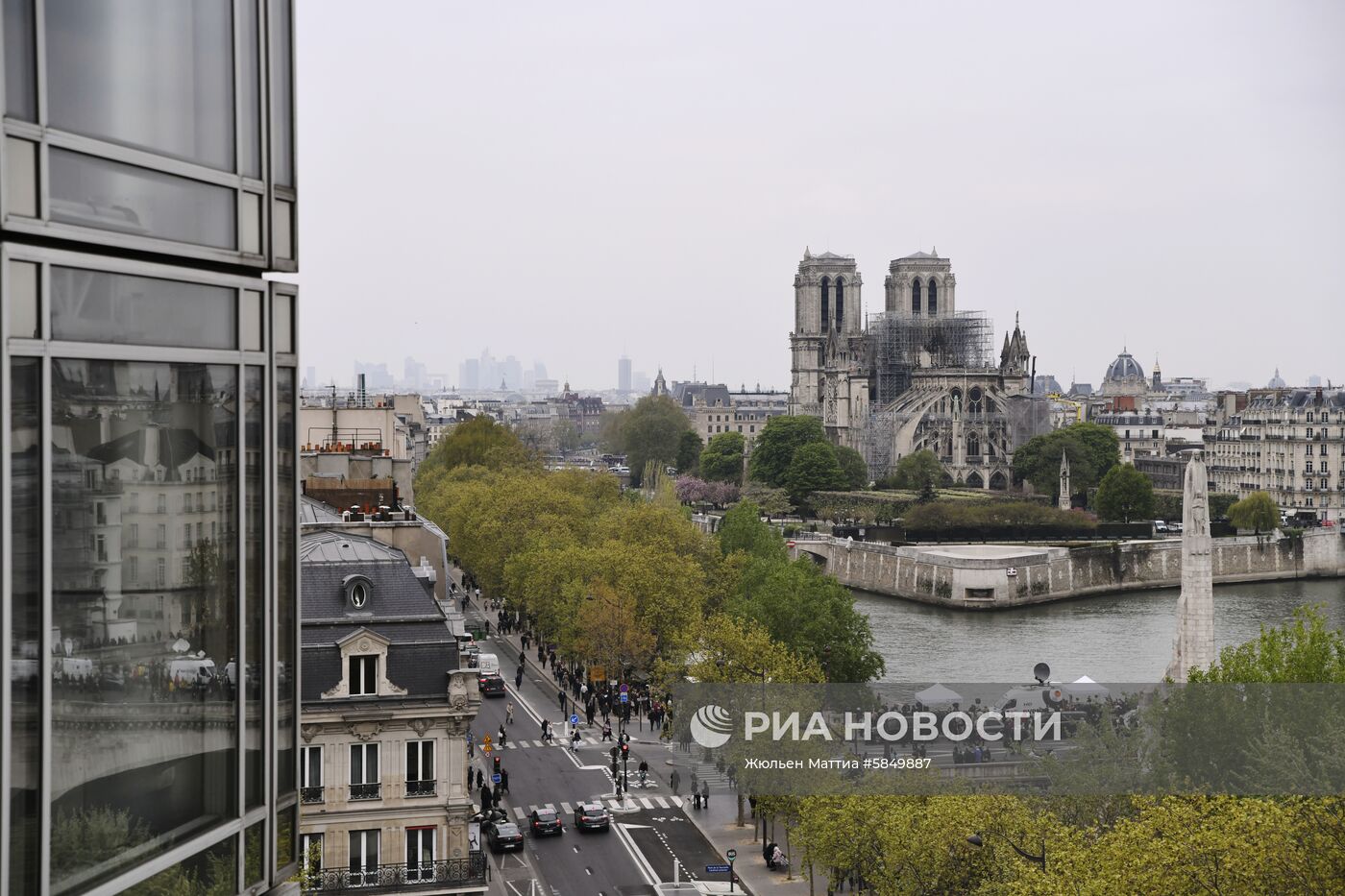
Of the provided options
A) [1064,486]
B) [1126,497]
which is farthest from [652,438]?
[1126,497]

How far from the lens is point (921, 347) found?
11888 cm

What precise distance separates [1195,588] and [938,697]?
6244 mm

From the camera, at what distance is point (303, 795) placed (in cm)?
1852

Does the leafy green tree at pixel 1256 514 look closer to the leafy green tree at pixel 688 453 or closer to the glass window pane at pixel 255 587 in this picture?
the leafy green tree at pixel 688 453

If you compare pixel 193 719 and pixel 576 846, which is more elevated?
pixel 193 719

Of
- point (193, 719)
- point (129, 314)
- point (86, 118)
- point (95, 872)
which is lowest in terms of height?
point (95, 872)

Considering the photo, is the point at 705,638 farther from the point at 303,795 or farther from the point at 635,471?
the point at 635,471

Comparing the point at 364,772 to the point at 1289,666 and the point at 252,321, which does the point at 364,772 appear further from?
the point at 252,321

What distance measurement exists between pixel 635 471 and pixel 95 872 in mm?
117074

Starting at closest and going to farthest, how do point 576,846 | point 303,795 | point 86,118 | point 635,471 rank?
point 86,118 < point 303,795 < point 576,846 < point 635,471

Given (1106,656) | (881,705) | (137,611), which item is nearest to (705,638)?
(881,705)

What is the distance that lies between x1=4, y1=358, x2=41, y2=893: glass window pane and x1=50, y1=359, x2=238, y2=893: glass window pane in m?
0.09

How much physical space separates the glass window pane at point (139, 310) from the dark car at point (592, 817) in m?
21.4

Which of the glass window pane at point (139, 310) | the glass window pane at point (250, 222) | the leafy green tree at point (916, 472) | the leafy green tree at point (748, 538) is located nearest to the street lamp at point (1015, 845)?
the glass window pane at point (250, 222)
